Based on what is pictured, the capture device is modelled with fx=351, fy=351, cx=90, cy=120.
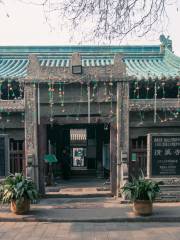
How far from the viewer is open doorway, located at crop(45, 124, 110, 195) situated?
19.1 meters

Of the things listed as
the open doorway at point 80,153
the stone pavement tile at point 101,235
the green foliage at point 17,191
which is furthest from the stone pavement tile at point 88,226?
the open doorway at point 80,153

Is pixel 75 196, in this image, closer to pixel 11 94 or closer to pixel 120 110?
pixel 120 110

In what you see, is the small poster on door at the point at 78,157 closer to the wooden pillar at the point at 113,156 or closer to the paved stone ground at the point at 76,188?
the paved stone ground at the point at 76,188

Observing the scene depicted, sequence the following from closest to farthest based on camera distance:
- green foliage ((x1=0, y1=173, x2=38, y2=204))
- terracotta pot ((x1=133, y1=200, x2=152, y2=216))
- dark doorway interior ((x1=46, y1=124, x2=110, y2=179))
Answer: terracotta pot ((x1=133, y1=200, x2=152, y2=216)) → green foliage ((x1=0, y1=173, x2=38, y2=204)) → dark doorway interior ((x1=46, y1=124, x2=110, y2=179))

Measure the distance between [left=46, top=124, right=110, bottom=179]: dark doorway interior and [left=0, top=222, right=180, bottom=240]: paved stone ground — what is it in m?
9.53

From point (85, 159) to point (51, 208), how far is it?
11.0 meters

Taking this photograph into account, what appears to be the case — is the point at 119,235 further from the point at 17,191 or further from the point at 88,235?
the point at 17,191

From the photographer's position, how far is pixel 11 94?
13.7m

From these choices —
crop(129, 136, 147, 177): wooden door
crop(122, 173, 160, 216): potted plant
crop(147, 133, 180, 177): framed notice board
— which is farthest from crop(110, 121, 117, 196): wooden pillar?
crop(122, 173, 160, 216): potted plant

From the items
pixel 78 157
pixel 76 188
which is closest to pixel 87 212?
pixel 76 188

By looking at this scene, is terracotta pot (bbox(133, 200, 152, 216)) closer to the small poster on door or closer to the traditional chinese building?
the traditional chinese building

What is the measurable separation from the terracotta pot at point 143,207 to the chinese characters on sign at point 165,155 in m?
2.41

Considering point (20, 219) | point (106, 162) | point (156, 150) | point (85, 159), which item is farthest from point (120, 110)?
point (85, 159)

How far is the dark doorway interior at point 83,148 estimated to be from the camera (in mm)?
20031
